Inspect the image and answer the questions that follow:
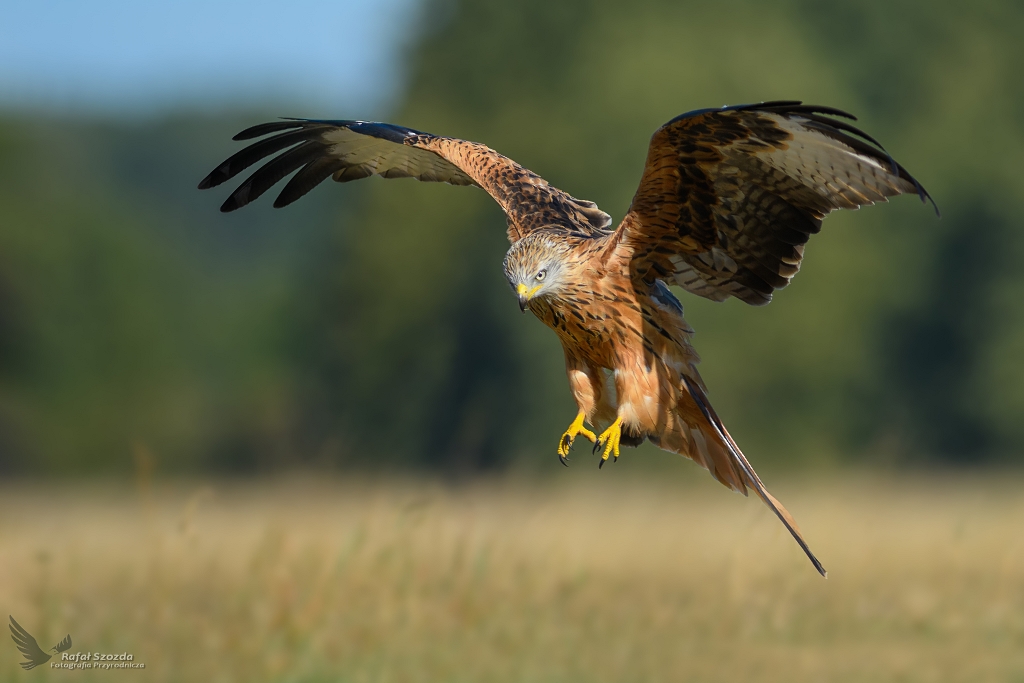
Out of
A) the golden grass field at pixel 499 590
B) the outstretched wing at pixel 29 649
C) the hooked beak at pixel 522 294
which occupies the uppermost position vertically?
the hooked beak at pixel 522 294

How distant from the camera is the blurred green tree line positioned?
106ft

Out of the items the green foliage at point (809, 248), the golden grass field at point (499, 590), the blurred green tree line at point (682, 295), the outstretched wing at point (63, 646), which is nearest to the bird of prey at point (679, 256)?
the golden grass field at point (499, 590)

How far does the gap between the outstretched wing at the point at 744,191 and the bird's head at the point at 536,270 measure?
35 centimetres

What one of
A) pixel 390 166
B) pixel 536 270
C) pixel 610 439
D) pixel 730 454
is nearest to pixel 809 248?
pixel 390 166

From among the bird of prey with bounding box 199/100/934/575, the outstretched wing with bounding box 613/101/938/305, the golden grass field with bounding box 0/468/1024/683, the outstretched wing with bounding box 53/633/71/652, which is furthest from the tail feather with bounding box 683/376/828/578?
the outstretched wing with bounding box 53/633/71/652

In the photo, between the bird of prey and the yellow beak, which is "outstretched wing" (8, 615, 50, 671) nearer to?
the bird of prey

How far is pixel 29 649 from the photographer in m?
8.23

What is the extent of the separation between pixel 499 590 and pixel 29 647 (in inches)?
133

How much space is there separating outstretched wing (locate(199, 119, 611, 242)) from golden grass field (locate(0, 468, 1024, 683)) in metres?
2.11

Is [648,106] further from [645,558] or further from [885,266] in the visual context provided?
[645,558]

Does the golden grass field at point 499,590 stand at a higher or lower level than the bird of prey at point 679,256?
lower

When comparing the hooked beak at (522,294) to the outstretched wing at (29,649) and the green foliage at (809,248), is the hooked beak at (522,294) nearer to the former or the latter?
the outstretched wing at (29,649)

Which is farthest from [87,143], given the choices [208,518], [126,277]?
[208,518]

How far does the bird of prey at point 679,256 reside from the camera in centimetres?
605
